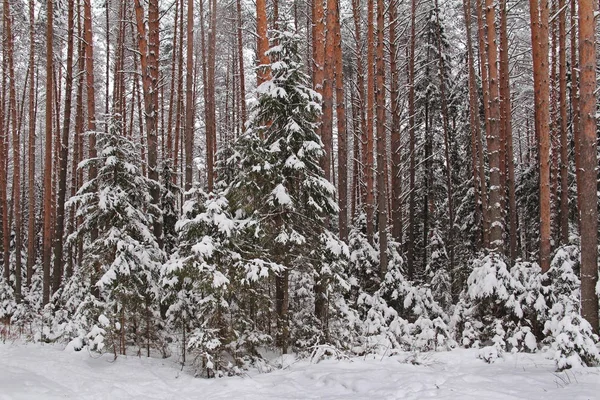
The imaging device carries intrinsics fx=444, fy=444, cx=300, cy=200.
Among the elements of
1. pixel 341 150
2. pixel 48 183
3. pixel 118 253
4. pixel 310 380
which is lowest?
pixel 310 380

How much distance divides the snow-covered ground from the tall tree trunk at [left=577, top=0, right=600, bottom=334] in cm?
134

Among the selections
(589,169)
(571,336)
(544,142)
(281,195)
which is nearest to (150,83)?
(281,195)

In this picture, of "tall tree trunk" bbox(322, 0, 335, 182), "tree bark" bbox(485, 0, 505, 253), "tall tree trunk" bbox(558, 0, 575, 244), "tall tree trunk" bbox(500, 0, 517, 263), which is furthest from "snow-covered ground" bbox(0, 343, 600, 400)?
"tall tree trunk" bbox(558, 0, 575, 244)

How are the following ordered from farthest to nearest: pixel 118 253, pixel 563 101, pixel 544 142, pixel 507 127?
1. pixel 507 127
2. pixel 563 101
3. pixel 544 142
4. pixel 118 253

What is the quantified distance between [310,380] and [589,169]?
6.04 meters

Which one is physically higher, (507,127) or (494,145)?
(507,127)

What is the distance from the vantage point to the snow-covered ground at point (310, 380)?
19.1ft

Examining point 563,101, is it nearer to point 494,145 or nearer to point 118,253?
point 494,145

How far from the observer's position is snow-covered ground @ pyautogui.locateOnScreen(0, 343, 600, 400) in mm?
5824

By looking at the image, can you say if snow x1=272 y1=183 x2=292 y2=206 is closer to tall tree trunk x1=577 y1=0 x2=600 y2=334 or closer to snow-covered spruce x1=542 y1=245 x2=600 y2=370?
snow-covered spruce x1=542 y1=245 x2=600 y2=370

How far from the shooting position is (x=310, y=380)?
23.2 ft

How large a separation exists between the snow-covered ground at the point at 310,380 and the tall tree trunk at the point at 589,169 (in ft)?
4.39

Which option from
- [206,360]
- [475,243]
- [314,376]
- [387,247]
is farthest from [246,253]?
[475,243]

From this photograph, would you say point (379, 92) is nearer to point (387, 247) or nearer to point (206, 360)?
point (387, 247)
